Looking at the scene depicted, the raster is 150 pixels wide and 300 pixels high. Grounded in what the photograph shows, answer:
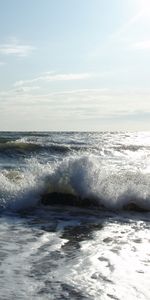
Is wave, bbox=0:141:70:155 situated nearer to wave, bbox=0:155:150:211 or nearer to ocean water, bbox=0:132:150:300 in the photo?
ocean water, bbox=0:132:150:300

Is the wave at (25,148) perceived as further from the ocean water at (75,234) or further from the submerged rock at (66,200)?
the submerged rock at (66,200)

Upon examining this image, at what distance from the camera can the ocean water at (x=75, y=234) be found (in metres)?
5.30

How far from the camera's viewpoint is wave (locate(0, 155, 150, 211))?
11.5 metres

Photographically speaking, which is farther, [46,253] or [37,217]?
[37,217]

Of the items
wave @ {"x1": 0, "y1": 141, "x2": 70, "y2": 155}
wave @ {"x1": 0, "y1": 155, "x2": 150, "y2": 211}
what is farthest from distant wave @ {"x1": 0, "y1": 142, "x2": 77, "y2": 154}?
wave @ {"x1": 0, "y1": 155, "x2": 150, "y2": 211}

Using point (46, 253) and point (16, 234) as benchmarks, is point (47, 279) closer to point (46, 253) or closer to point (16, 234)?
point (46, 253)

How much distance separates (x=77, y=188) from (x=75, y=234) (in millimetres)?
4287

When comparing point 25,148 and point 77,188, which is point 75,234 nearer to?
point 77,188

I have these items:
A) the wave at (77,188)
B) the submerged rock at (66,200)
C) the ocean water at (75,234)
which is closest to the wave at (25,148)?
the ocean water at (75,234)

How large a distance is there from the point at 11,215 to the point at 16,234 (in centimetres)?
210

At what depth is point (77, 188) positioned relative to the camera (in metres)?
12.3

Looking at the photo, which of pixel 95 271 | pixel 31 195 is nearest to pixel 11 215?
pixel 31 195

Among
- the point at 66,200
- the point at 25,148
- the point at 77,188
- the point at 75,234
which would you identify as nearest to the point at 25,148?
the point at 25,148

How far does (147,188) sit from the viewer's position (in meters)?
12.4
